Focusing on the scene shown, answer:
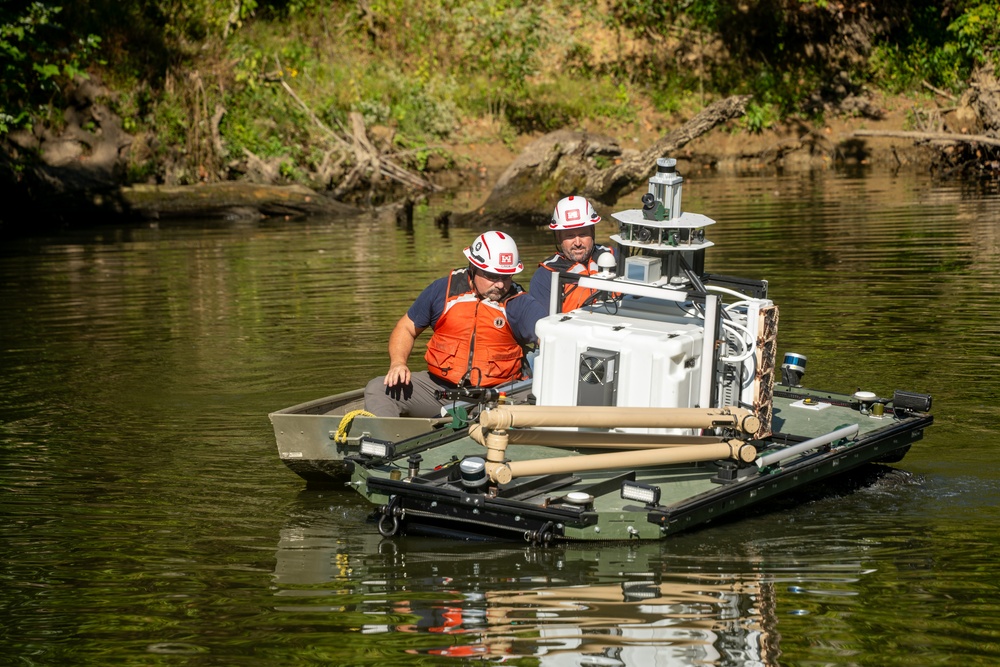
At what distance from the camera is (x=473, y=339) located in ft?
32.4

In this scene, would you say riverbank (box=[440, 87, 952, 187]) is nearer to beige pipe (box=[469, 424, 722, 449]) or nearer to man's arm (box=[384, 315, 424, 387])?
man's arm (box=[384, 315, 424, 387])

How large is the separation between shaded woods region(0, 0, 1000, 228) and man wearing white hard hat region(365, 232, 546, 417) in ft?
45.9

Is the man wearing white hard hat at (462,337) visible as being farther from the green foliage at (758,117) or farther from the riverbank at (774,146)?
the green foliage at (758,117)

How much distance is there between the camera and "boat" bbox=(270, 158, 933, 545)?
7.85 meters

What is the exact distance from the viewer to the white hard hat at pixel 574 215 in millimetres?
10453

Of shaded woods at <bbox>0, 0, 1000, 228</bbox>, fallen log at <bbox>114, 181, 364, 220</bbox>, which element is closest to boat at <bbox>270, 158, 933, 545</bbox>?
shaded woods at <bbox>0, 0, 1000, 228</bbox>

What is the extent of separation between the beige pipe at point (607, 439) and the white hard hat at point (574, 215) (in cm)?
243

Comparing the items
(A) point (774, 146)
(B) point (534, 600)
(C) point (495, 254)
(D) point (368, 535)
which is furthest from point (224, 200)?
(B) point (534, 600)

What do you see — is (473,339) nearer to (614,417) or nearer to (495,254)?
(495,254)

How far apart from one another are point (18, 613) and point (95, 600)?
0.40m

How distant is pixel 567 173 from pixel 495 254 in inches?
494

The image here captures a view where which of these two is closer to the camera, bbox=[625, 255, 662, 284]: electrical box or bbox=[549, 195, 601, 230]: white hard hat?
bbox=[625, 255, 662, 284]: electrical box

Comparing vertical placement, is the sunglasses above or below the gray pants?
above

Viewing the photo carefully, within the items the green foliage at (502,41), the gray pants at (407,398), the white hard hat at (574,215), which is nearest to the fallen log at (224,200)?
the green foliage at (502,41)
